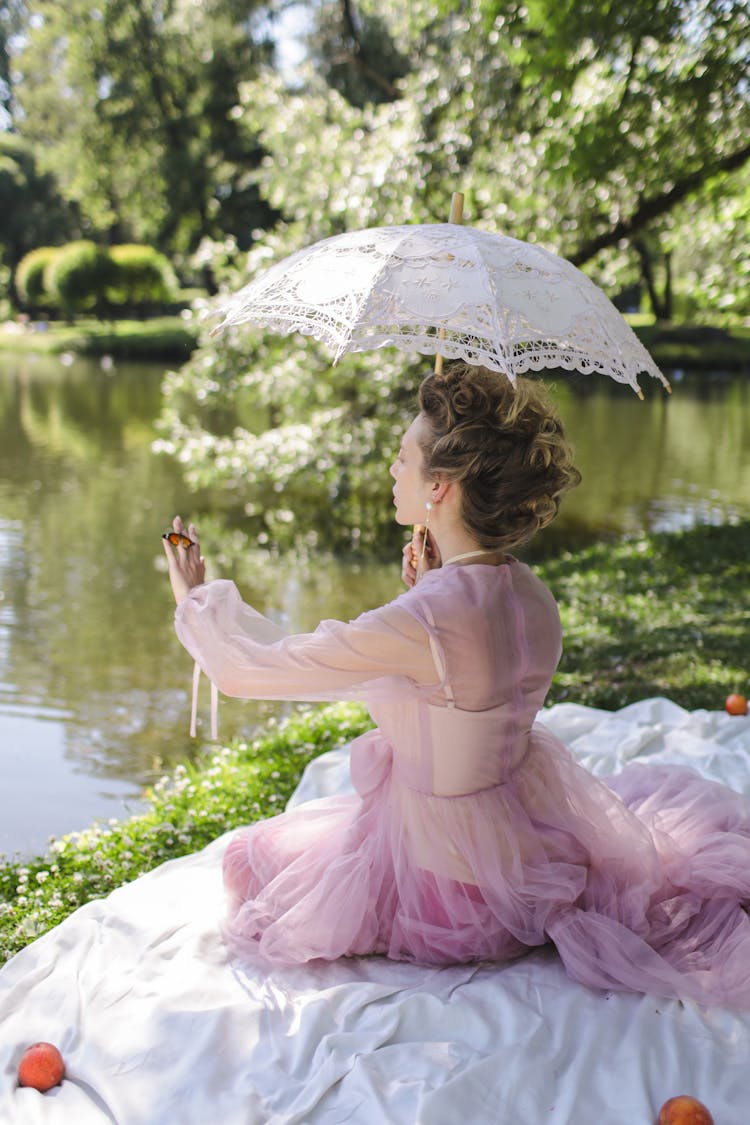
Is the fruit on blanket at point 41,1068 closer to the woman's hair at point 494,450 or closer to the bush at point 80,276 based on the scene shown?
the woman's hair at point 494,450

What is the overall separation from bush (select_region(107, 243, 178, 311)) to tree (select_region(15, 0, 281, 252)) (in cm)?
547

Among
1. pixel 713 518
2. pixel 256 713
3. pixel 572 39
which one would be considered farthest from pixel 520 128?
pixel 256 713

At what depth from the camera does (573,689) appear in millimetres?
5402

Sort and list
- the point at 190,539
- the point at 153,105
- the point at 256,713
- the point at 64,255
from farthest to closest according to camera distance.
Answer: the point at 64,255 < the point at 153,105 < the point at 256,713 < the point at 190,539

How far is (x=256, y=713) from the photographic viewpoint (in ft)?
19.2

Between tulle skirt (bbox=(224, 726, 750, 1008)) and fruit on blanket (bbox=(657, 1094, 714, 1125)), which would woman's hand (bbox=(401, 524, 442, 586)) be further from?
fruit on blanket (bbox=(657, 1094, 714, 1125))

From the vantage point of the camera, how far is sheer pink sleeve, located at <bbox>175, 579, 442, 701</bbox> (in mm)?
2559

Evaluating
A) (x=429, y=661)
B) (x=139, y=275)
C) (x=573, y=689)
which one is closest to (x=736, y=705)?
(x=573, y=689)

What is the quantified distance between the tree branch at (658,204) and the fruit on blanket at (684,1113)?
8.30 m

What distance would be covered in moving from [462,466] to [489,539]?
0.68ft

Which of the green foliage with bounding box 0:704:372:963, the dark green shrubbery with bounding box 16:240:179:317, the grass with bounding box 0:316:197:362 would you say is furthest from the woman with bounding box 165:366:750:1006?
the dark green shrubbery with bounding box 16:240:179:317

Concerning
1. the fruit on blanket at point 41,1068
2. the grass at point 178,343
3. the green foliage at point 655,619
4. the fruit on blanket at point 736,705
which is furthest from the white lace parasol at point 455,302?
the grass at point 178,343

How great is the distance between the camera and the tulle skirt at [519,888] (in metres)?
2.71

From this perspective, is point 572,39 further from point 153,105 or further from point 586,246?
point 153,105
